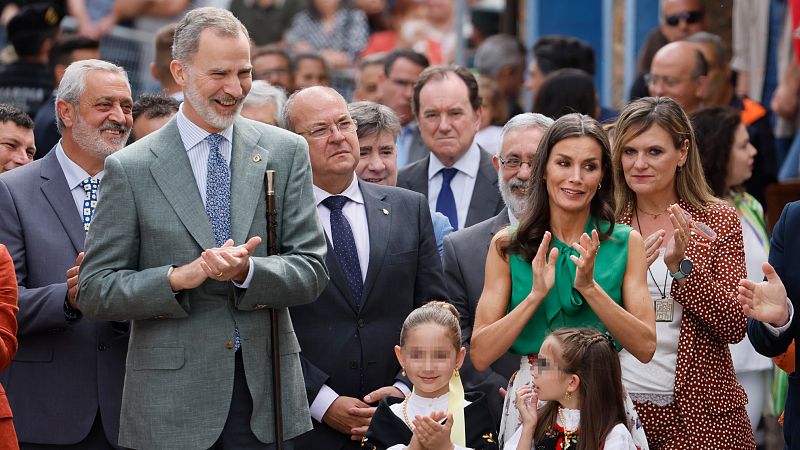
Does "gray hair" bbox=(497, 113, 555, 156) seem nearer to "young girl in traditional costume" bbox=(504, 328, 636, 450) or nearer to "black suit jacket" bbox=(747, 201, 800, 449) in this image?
"black suit jacket" bbox=(747, 201, 800, 449)

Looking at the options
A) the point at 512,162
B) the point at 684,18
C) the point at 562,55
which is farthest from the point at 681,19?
the point at 512,162

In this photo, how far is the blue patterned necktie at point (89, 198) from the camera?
6078 millimetres

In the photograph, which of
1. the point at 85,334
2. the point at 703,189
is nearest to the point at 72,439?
the point at 85,334

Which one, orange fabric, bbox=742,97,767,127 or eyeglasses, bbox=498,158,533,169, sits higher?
orange fabric, bbox=742,97,767,127

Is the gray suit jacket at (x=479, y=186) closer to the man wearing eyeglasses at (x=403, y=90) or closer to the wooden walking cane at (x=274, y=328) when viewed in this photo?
the man wearing eyeglasses at (x=403, y=90)

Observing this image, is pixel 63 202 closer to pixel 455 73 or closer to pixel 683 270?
pixel 683 270

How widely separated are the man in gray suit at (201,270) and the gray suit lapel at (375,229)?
2.51ft

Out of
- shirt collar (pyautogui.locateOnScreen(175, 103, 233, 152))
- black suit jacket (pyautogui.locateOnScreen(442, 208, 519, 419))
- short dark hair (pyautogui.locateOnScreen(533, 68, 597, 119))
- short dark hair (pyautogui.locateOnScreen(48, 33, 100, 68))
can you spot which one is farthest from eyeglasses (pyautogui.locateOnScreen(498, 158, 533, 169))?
short dark hair (pyautogui.locateOnScreen(48, 33, 100, 68))

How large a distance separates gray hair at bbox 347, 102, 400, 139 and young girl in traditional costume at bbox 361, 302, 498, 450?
1.72 m

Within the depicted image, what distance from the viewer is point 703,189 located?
239 inches

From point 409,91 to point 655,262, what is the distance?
13.8 feet

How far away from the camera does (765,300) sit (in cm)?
531

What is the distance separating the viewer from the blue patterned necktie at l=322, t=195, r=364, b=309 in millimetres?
6141

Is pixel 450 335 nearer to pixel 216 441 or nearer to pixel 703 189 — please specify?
pixel 216 441
